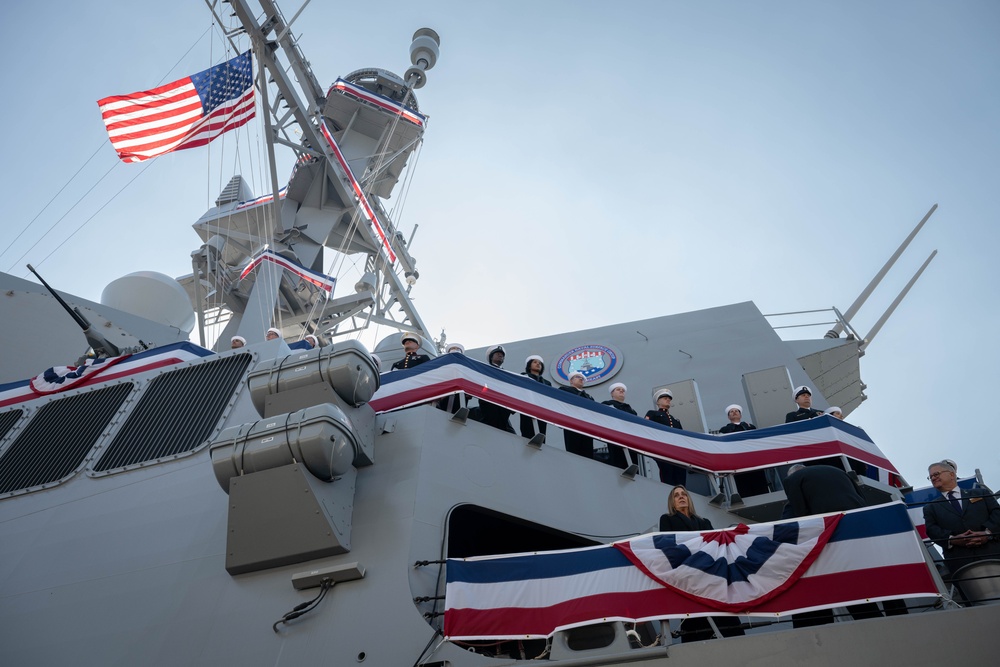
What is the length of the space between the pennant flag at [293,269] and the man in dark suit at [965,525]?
9856 millimetres

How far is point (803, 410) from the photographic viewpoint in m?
7.14

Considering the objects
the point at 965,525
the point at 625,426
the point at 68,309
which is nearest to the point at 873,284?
the point at 625,426

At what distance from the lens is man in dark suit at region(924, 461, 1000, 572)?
4145 millimetres

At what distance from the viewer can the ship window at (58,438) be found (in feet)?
22.1

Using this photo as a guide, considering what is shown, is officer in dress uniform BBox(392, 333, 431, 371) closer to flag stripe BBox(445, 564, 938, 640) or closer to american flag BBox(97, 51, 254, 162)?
flag stripe BBox(445, 564, 938, 640)

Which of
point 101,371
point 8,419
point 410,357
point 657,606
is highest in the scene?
point 101,371

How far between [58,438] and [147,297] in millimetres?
5468

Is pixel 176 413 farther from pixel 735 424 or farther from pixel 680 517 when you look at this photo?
pixel 735 424

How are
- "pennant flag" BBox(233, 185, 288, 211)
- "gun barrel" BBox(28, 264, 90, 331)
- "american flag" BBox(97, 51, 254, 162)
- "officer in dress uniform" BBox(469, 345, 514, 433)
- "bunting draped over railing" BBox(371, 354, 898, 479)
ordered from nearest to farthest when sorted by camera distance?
"bunting draped over railing" BBox(371, 354, 898, 479) < "officer in dress uniform" BBox(469, 345, 514, 433) < "gun barrel" BBox(28, 264, 90, 331) < "american flag" BBox(97, 51, 254, 162) < "pennant flag" BBox(233, 185, 288, 211)

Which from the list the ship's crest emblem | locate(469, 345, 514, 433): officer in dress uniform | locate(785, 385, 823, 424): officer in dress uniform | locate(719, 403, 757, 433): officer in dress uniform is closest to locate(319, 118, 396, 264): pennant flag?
the ship's crest emblem

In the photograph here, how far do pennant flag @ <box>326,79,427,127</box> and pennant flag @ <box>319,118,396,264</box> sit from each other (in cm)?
91

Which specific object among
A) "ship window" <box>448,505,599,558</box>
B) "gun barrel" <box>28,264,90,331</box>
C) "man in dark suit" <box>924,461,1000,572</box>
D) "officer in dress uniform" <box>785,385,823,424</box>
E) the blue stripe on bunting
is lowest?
the blue stripe on bunting

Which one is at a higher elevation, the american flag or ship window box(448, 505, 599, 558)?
the american flag

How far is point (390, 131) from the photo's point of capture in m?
15.1
